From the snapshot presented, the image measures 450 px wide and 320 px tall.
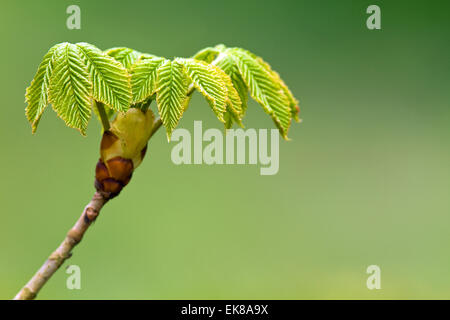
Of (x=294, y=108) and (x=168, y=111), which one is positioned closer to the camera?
(x=168, y=111)

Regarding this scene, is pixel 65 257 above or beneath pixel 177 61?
beneath

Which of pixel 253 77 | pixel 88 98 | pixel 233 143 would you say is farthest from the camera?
pixel 233 143

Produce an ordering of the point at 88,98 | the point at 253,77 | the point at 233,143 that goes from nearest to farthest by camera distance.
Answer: the point at 88,98 < the point at 253,77 < the point at 233,143

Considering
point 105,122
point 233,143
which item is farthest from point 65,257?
point 233,143

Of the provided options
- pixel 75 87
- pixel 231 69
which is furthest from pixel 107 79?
pixel 231 69

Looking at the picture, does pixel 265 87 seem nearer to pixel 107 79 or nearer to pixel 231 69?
pixel 231 69

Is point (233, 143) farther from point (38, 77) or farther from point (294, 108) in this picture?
point (38, 77)

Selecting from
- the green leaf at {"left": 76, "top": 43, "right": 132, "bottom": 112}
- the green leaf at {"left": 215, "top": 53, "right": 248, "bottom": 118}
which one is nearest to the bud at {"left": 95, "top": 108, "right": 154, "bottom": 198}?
the green leaf at {"left": 76, "top": 43, "right": 132, "bottom": 112}

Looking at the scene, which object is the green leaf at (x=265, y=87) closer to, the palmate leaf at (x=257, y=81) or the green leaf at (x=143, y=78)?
the palmate leaf at (x=257, y=81)
